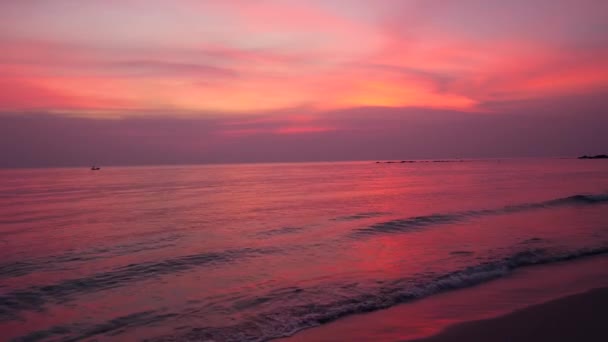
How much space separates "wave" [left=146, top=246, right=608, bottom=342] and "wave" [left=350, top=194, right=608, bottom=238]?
679cm

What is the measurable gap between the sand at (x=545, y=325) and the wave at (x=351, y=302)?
2035 mm

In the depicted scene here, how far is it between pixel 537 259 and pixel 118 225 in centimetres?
1843

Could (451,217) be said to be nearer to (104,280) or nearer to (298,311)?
(298,311)

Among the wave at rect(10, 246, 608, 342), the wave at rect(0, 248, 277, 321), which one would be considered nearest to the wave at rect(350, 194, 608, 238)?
the wave at rect(0, 248, 277, 321)

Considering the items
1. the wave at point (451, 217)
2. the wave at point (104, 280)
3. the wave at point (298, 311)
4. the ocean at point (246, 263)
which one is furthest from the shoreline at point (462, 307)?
the wave at point (451, 217)

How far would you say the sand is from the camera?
680 centimetres

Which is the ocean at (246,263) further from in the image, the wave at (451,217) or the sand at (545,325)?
the sand at (545,325)

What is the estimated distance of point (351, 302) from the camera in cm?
910

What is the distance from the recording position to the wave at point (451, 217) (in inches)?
757

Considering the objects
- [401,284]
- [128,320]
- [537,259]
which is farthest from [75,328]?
[537,259]

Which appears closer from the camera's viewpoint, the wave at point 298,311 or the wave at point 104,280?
the wave at point 298,311

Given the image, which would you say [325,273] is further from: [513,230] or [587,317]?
[513,230]

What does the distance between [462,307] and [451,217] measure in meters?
14.7

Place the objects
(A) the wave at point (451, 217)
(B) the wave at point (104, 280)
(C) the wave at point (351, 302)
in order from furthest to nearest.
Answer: (A) the wave at point (451, 217) → (B) the wave at point (104, 280) → (C) the wave at point (351, 302)
